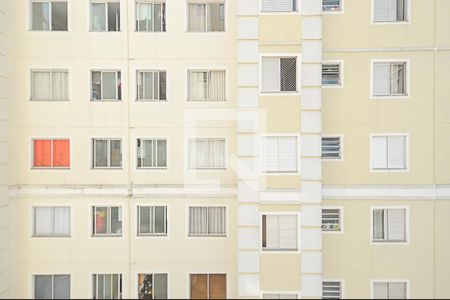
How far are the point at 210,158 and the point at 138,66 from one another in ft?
8.30

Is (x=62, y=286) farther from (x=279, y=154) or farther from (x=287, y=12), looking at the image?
(x=287, y=12)

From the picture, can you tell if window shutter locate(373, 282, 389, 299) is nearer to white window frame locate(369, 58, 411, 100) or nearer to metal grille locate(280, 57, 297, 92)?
white window frame locate(369, 58, 411, 100)

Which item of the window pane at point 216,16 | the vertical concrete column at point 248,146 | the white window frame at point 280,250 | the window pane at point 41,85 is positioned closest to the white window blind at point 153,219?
the vertical concrete column at point 248,146

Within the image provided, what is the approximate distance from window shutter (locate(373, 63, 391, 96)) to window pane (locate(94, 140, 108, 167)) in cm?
593

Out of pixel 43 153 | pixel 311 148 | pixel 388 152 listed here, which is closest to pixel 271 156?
pixel 311 148

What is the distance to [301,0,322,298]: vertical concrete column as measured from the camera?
7.16 metres

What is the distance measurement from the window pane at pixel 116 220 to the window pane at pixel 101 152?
101cm

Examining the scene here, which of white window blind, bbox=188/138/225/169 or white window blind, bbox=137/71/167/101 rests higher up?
white window blind, bbox=137/71/167/101

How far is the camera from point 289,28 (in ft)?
23.5

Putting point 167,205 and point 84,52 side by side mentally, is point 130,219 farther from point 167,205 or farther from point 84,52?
point 84,52

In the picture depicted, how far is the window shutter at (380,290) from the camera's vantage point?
7664 mm

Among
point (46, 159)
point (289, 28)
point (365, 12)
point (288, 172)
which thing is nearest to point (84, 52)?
point (46, 159)

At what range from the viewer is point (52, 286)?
7852 millimetres

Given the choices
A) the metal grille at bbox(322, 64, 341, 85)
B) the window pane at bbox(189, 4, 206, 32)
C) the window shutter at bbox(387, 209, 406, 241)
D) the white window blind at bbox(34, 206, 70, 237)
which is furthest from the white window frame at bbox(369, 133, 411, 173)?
the white window blind at bbox(34, 206, 70, 237)
